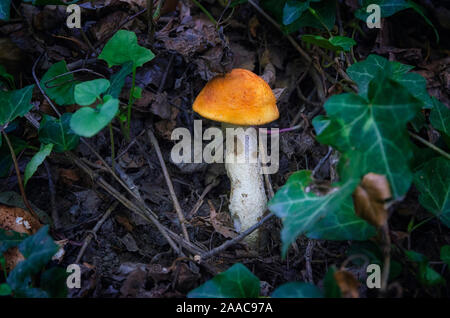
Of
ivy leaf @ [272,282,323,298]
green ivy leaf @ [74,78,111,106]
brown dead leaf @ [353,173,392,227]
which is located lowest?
ivy leaf @ [272,282,323,298]

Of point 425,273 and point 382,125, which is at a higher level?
point 382,125

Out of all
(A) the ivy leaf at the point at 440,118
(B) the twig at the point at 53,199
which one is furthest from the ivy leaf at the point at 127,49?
(A) the ivy leaf at the point at 440,118

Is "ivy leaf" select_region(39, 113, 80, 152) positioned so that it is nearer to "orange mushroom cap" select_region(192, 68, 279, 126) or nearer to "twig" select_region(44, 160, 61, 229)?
"twig" select_region(44, 160, 61, 229)

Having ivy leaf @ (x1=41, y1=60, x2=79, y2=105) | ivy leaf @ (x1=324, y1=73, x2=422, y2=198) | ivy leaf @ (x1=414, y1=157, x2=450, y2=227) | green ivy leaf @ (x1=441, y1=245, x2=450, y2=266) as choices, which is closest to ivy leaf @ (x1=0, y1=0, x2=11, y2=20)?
ivy leaf @ (x1=41, y1=60, x2=79, y2=105)

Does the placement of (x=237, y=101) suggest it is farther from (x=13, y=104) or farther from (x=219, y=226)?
(x=13, y=104)

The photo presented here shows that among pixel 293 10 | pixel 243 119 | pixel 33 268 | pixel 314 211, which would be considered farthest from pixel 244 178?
pixel 33 268
